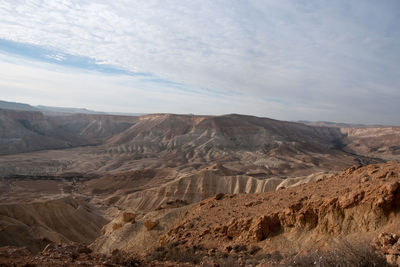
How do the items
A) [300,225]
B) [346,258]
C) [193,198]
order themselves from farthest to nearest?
[193,198]
[300,225]
[346,258]

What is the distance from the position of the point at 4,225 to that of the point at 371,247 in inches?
802

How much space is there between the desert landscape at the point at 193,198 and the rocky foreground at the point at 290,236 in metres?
0.03

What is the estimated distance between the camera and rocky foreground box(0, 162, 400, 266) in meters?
6.09

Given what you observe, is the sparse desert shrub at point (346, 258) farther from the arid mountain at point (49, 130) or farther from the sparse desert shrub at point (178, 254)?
the arid mountain at point (49, 130)

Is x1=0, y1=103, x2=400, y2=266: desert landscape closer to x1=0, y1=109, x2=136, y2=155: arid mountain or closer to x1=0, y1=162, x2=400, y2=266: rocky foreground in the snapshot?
x1=0, y1=162, x2=400, y2=266: rocky foreground

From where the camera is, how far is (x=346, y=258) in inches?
219

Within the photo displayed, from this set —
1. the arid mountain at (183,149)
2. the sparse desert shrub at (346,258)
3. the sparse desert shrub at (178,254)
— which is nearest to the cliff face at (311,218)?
the sparse desert shrub at (178,254)

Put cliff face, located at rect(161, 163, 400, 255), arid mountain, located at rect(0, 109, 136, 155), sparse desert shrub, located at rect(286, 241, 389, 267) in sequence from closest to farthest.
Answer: sparse desert shrub, located at rect(286, 241, 389, 267) < cliff face, located at rect(161, 163, 400, 255) < arid mountain, located at rect(0, 109, 136, 155)

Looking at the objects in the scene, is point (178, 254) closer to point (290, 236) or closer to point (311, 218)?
point (290, 236)

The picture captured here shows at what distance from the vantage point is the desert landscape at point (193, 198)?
24.1 ft

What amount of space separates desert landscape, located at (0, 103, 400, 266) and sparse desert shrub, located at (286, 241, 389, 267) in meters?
0.03

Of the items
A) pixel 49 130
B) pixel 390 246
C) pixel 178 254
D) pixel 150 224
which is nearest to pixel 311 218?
pixel 390 246

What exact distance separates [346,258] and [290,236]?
10.5ft

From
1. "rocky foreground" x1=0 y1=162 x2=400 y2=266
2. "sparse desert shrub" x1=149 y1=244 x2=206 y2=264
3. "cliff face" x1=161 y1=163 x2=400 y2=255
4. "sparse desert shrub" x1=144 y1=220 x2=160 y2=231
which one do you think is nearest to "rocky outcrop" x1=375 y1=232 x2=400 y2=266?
"rocky foreground" x1=0 y1=162 x2=400 y2=266
